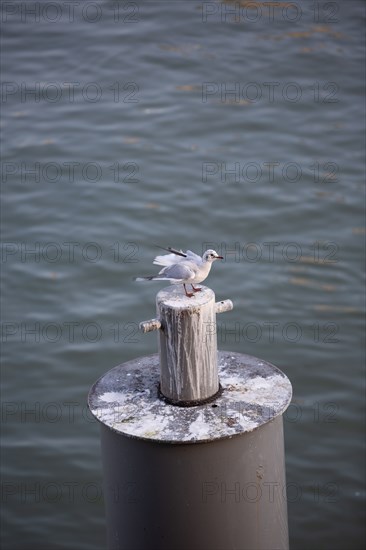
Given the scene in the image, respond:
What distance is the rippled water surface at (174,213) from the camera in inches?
323

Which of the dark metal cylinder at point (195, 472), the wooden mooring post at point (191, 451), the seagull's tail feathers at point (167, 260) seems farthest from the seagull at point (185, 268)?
the dark metal cylinder at point (195, 472)

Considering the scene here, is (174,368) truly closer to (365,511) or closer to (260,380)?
(260,380)

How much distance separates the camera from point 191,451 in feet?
10.7

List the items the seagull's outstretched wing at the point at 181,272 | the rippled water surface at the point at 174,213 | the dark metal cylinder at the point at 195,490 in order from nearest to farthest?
the dark metal cylinder at the point at 195,490
the seagull's outstretched wing at the point at 181,272
the rippled water surface at the point at 174,213

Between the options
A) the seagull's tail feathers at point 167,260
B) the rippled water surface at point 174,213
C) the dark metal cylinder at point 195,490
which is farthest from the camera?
the rippled water surface at point 174,213

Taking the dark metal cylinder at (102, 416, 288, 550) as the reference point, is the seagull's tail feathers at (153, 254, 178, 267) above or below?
above

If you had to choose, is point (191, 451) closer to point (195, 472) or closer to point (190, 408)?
point (195, 472)

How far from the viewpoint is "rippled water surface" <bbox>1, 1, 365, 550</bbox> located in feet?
26.9

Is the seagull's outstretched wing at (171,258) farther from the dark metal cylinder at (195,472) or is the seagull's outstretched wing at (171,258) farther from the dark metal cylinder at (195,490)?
the dark metal cylinder at (195,490)

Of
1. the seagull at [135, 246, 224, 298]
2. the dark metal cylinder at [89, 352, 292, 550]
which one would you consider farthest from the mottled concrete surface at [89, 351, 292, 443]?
the seagull at [135, 246, 224, 298]

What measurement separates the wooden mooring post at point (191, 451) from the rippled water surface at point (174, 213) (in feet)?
14.5

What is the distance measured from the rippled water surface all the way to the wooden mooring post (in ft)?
14.5

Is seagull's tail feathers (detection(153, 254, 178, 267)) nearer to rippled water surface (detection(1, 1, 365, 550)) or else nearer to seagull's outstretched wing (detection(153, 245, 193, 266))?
seagull's outstretched wing (detection(153, 245, 193, 266))

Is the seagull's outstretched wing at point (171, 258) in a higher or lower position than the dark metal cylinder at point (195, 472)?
higher
